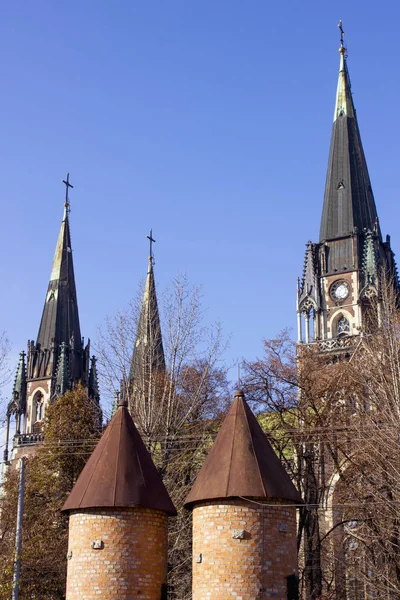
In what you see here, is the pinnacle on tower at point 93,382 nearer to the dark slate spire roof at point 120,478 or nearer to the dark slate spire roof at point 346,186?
the dark slate spire roof at point 346,186

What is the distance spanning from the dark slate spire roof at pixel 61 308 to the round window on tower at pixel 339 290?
22.4 m

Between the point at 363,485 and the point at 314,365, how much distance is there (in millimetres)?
6291

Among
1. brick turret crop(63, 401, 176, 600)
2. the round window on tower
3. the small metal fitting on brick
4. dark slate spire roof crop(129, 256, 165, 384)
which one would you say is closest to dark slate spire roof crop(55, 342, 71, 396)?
the round window on tower

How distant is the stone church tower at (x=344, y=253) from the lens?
52.2 meters

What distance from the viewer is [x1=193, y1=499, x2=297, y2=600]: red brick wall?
19.2 meters

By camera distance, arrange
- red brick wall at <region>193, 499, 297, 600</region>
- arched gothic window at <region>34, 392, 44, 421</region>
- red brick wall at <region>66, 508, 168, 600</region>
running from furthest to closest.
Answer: arched gothic window at <region>34, 392, 44, 421</region>
red brick wall at <region>66, 508, 168, 600</region>
red brick wall at <region>193, 499, 297, 600</region>

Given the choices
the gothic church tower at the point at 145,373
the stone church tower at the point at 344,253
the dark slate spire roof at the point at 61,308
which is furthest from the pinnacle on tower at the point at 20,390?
Answer: the gothic church tower at the point at 145,373

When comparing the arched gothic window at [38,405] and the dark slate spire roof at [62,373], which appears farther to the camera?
the arched gothic window at [38,405]

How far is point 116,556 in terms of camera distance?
20156 mm

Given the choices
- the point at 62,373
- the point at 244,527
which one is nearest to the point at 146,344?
the point at 244,527

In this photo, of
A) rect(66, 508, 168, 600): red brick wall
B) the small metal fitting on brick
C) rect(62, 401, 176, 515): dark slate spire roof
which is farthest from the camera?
rect(62, 401, 176, 515): dark slate spire roof

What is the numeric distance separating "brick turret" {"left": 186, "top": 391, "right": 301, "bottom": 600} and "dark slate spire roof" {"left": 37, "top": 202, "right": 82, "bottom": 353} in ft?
156

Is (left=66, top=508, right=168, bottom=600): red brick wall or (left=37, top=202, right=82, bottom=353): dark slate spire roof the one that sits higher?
(left=37, top=202, right=82, bottom=353): dark slate spire roof

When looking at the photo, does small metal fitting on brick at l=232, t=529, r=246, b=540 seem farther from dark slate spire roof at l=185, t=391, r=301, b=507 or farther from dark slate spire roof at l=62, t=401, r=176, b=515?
dark slate spire roof at l=62, t=401, r=176, b=515
